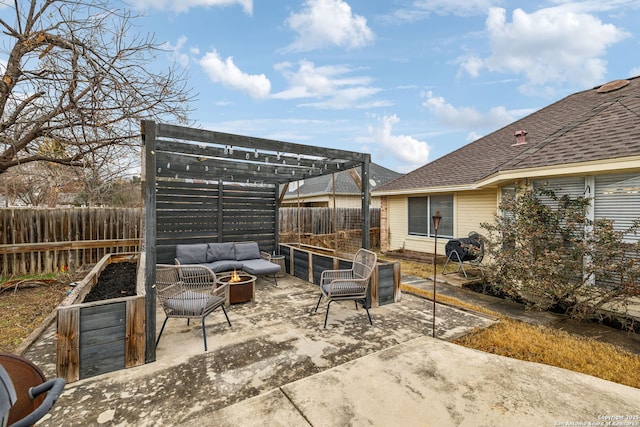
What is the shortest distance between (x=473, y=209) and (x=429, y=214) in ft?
4.79

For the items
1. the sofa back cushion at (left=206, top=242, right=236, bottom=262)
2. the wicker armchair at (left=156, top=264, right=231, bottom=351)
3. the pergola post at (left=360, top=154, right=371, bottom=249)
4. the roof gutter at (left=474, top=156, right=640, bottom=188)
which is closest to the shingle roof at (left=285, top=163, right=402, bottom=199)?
the sofa back cushion at (left=206, top=242, right=236, bottom=262)

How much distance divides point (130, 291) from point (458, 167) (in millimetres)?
9273

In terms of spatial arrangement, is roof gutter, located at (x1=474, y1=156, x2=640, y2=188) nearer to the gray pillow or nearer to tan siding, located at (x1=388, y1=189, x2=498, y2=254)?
tan siding, located at (x1=388, y1=189, x2=498, y2=254)

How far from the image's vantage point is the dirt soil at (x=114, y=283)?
366 centimetres

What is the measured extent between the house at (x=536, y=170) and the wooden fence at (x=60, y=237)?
8.28m

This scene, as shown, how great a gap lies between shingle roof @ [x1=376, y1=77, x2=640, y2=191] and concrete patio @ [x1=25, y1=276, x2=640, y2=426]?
365 centimetres

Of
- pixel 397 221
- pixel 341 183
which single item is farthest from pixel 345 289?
pixel 341 183

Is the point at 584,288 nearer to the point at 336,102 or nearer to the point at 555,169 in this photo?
the point at 555,169

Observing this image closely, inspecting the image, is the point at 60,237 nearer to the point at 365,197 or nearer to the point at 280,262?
the point at 280,262

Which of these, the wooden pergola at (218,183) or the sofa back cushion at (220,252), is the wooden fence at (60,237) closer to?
the wooden pergola at (218,183)

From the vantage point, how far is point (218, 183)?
708cm

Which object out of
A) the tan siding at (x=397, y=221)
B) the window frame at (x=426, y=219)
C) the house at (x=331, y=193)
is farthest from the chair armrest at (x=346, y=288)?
the house at (x=331, y=193)

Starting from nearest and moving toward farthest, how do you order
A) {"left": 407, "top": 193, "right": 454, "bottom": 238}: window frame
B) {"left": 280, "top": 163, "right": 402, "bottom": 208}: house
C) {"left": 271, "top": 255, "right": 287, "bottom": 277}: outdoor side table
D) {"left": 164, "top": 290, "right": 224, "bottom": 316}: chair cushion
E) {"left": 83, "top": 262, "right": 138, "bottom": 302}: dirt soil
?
{"left": 164, "top": 290, "right": 224, "bottom": 316}: chair cushion, {"left": 83, "top": 262, "right": 138, "bottom": 302}: dirt soil, {"left": 271, "top": 255, "right": 287, "bottom": 277}: outdoor side table, {"left": 407, "top": 193, "right": 454, "bottom": 238}: window frame, {"left": 280, "top": 163, "right": 402, "bottom": 208}: house

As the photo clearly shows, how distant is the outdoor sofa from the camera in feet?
18.9
